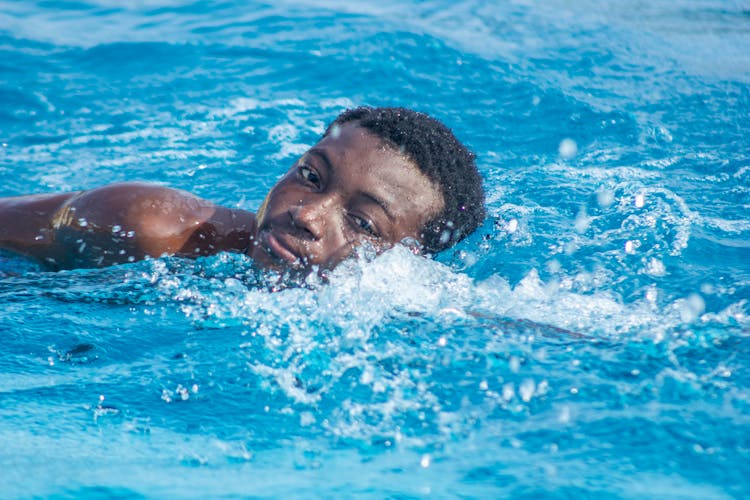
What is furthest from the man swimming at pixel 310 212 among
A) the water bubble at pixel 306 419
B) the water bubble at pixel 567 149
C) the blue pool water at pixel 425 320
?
the water bubble at pixel 567 149

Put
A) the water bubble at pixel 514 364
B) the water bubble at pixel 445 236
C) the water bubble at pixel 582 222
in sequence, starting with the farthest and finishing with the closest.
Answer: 1. the water bubble at pixel 582 222
2. the water bubble at pixel 445 236
3. the water bubble at pixel 514 364

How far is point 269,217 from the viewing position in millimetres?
3725

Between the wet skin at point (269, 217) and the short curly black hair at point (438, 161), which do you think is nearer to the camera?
the wet skin at point (269, 217)

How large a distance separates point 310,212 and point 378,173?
1.16ft

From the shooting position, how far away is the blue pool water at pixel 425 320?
2.79m

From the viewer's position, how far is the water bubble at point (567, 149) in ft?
19.7

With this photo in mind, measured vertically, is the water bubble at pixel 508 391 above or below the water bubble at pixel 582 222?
below

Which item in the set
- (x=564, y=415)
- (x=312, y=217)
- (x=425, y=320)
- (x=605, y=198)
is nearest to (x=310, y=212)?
(x=312, y=217)

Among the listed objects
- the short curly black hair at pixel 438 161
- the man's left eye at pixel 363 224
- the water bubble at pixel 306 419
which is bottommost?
the water bubble at pixel 306 419

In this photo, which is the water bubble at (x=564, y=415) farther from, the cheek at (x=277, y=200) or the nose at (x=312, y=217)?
the cheek at (x=277, y=200)

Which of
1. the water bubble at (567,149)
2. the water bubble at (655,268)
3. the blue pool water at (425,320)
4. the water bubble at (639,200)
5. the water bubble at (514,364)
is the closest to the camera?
the blue pool water at (425,320)

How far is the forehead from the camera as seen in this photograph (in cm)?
370

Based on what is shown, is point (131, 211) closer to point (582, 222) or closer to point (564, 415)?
point (564, 415)

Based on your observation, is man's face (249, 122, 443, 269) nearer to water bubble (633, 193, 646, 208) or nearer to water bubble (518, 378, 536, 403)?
water bubble (518, 378, 536, 403)
